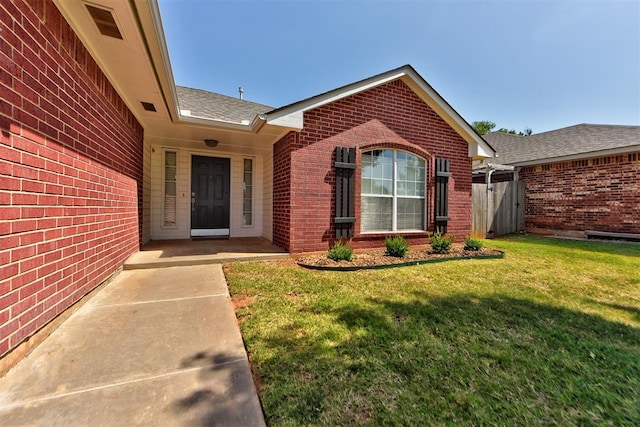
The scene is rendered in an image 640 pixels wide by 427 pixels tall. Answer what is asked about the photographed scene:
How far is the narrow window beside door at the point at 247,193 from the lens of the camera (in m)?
6.95

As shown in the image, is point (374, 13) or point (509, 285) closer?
point (509, 285)

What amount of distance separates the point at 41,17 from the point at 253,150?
4714 mm

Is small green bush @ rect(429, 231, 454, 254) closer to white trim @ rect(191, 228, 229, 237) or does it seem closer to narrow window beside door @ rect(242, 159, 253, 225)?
narrow window beside door @ rect(242, 159, 253, 225)

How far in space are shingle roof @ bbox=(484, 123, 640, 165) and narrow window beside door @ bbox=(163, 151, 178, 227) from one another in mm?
11386

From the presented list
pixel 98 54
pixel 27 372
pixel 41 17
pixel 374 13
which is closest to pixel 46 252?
pixel 27 372

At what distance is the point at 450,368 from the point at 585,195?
32.9ft

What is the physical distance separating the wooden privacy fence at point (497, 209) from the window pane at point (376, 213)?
417 cm

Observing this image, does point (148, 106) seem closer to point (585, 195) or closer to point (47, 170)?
point (47, 170)

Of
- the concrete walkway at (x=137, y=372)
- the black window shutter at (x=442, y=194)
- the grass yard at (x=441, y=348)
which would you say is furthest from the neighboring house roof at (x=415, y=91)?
the concrete walkway at (x=137, y=372)

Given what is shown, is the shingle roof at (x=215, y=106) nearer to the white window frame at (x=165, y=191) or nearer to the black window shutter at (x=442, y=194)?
the white window frame at (x=165, y=191)

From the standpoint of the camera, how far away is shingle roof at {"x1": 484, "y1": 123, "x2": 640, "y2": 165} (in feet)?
27.4

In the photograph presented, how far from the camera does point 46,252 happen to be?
2104 mm

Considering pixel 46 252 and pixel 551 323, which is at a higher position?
pixel 46 252

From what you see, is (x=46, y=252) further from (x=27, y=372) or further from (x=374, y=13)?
(x=374, y=13)
